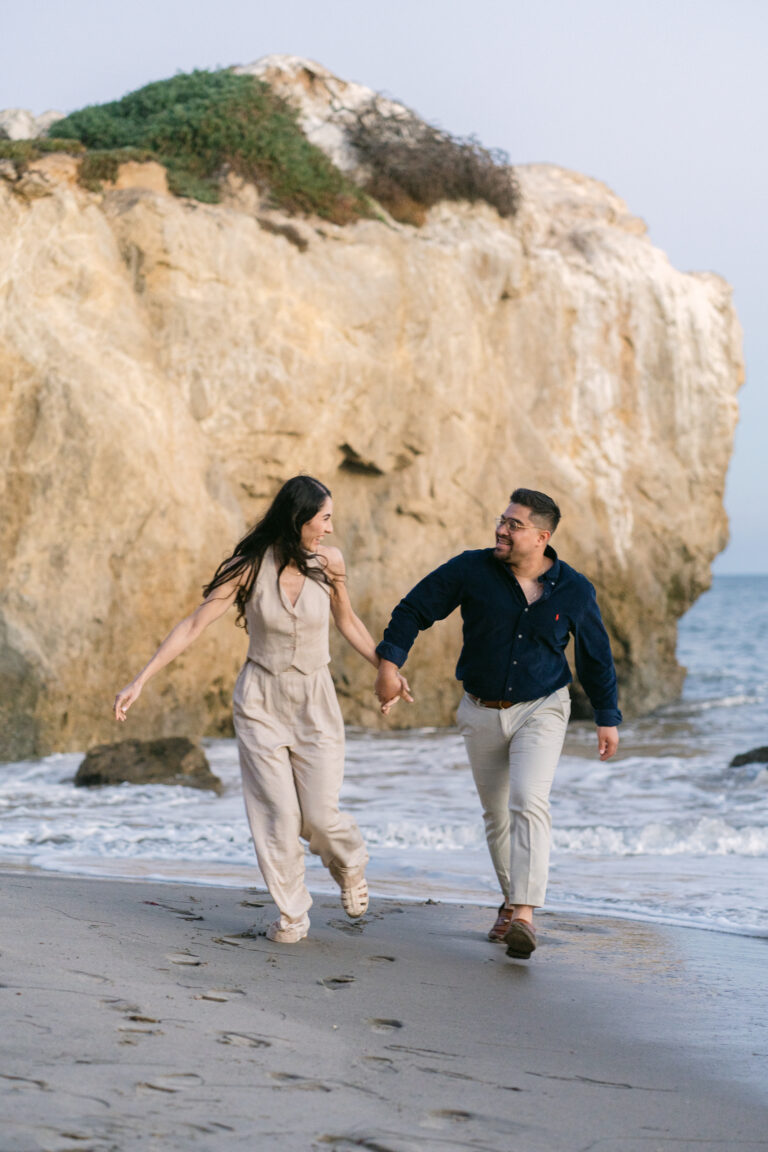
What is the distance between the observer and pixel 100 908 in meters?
5.35

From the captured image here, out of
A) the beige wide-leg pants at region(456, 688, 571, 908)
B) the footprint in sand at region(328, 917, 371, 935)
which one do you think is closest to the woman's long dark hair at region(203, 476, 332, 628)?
the beige wide-leg pants at region(456, 688, 571, 908)

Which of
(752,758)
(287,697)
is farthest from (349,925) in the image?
(752,758)

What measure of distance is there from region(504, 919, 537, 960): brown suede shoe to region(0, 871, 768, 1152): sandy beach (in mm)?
80

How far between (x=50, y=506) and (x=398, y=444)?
5.64 metres

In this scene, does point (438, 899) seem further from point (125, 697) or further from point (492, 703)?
point (125, 697)

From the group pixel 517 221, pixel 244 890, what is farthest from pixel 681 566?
pixel 244 890

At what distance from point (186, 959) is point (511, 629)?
74.3 inches

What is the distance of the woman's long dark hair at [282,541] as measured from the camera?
5090mm

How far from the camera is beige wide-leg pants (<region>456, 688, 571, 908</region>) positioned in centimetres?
505

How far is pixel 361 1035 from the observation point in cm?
383

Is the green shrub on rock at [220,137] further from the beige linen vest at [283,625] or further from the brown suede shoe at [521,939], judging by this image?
the brown suede shoe at [521,939]

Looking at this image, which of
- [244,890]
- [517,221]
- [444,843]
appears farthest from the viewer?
[517,221]

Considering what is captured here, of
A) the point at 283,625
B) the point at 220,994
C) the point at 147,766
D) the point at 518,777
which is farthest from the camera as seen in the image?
the point at 147,766

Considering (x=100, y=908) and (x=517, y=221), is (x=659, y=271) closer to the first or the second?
(x=517, y=221)
